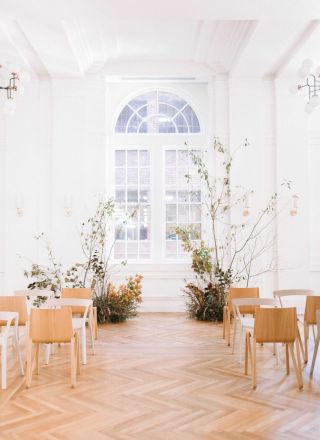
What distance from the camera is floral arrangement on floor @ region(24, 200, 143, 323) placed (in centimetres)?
855

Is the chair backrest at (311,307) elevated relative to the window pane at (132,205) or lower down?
lower down

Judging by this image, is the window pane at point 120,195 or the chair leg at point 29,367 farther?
the window pane at point 120,195

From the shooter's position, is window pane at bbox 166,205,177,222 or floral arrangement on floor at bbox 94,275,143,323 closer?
floral arrangement on floor at bbox 94,275,143,323

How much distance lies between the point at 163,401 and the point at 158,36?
21.0ft

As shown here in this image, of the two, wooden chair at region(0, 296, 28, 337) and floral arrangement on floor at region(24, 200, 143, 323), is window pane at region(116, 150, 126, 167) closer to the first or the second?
floral arrangement on floor at region(24, 200, 143, 323)

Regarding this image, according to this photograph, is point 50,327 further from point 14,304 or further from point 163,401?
point 163,401

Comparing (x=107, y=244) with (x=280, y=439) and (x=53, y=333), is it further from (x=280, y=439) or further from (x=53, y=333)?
(x=280, y=439)

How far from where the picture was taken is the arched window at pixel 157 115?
1026 centimetres

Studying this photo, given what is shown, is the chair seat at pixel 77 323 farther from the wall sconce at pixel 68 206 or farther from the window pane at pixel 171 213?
the window pane at pixel 171 213

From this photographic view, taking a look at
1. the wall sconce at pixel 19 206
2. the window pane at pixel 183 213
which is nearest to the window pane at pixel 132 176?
the window pane at pixel 183 213

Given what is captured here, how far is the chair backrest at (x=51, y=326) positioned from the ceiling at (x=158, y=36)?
8.98 feet

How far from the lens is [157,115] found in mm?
10273

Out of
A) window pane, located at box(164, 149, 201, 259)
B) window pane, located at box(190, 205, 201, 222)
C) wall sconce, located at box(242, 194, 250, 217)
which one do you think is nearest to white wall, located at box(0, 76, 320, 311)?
wall sconce, located at box(242, 194, 250, 217)

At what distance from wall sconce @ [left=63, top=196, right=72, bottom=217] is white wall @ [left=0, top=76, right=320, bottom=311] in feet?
0.21
